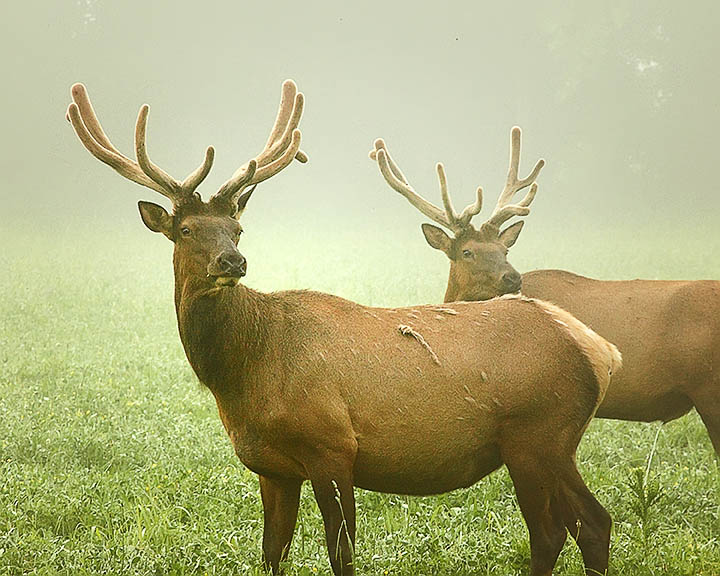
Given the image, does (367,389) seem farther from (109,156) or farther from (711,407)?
(711,407)

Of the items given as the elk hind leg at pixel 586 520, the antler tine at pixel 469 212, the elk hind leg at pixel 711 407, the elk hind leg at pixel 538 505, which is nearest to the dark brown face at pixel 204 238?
the elk hind leg at pixel 538 505

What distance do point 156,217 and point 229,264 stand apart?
0.60 metres

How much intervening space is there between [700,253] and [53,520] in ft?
26.5

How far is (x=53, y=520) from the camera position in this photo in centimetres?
502

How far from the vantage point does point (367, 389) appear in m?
3.85

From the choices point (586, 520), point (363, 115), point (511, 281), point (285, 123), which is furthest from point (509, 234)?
point (363, 115)

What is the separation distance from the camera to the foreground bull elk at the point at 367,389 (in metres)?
3.76

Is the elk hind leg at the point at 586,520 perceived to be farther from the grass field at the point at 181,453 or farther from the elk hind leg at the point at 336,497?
the elk hind leg at the point at 336,497

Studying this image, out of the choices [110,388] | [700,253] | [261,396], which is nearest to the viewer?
[261,396]

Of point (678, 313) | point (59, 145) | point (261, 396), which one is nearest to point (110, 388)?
point (59, 145)

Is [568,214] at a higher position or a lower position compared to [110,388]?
higher

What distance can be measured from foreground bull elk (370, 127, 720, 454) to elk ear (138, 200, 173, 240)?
2.10 m

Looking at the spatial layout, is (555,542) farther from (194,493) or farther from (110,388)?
(110,388)

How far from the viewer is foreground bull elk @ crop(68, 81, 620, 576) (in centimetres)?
376
